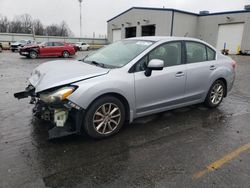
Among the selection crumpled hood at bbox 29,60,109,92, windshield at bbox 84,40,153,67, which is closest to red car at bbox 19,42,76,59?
windshield at bbox 84,40,153,67

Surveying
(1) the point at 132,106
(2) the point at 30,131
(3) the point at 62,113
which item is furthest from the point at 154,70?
(2) the point at 30,131

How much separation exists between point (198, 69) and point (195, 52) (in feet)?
1.36

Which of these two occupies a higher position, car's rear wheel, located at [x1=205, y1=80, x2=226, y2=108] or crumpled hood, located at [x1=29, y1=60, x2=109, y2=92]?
crumpled hood, located at [x1=29, y1=60, x2=109, y2=92]

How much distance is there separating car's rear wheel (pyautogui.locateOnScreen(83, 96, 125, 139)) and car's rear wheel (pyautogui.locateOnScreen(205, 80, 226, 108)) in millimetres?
2466

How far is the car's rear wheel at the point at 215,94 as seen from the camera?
5160 millimetres

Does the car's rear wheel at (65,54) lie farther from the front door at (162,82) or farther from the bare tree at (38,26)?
the bare tree at (38,26)

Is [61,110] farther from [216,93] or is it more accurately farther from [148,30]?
[148,30]

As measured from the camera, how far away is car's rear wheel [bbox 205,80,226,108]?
516 cm

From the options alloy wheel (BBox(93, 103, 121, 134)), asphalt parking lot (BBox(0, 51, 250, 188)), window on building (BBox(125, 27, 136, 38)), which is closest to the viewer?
asphalt parking lot (BBox(0, 51, 250, 188))

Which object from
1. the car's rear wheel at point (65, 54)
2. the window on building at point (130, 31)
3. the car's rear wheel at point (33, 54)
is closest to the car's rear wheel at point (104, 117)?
the car's rear wheel at point (33, 54)

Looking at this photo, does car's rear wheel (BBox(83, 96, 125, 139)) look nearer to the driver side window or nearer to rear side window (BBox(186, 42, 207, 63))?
the driver side window

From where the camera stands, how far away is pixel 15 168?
279 cm

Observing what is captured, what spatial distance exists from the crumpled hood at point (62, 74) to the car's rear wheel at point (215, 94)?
9.16 ft

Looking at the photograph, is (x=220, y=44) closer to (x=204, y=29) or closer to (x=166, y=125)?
(x=204, y=29)
